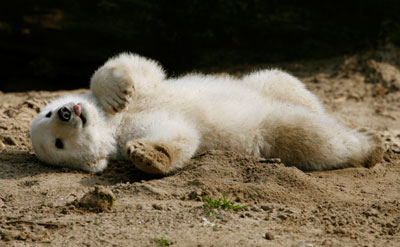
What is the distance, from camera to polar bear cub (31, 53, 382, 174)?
14.4 feet

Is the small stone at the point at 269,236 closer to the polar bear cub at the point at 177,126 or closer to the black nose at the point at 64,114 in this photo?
the polar bear cub at the point at 177,126

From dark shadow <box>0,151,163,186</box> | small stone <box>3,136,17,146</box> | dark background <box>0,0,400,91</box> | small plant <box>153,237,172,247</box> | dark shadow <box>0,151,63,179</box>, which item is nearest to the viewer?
small plant <box>153,237,172,247</box>

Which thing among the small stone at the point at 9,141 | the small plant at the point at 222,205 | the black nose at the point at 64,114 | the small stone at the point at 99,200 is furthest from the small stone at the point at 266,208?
the small stone at the point at 9,141

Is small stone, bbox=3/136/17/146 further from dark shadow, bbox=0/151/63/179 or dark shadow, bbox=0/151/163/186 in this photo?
dark shadow, bbox=0/151/163/186

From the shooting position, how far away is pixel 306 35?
806 centimetres

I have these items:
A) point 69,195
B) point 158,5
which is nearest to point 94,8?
point 158,5

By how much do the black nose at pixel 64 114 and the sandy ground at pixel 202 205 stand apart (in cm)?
48

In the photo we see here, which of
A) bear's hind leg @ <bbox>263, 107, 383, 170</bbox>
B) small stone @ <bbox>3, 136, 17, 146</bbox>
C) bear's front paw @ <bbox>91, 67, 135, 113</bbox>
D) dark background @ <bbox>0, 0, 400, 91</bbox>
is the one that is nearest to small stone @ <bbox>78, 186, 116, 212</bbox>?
bear's front paw @ <bbox>91, 67, 135, 113</bbox>

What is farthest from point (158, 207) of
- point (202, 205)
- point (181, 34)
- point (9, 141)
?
point (181, 34)

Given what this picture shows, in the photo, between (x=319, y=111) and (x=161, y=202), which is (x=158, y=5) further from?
(x=161, y=202)

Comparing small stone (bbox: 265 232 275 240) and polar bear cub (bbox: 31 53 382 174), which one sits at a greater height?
polar bear cub (bbox: 31 53 382 174)

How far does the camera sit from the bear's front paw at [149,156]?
3.89m

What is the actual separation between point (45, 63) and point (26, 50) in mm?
347

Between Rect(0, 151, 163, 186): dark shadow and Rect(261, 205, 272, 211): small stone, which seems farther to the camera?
Rect(0, 151, 163, 186): dark shadow
